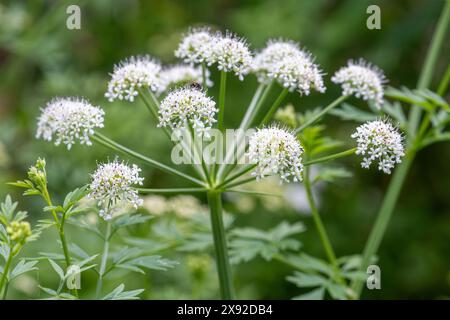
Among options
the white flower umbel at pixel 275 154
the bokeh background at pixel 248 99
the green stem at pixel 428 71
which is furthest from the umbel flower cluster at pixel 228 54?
the bokeh background at pixel 248 99

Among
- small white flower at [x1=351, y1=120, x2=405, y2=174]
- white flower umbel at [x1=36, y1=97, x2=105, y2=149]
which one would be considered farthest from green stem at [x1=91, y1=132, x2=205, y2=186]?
small white flower at [x1=351, y1=120, x2=405, y2=174]

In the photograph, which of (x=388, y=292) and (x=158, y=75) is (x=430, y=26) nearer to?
(x=388, y=292)

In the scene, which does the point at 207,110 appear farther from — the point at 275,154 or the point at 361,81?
the point at 361,81

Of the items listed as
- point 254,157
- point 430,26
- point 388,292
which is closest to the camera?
point 254,157

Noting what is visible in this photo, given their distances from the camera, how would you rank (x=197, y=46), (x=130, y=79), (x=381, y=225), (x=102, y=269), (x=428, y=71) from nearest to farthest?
(x=102, y=269) < (x=130, y=79) < (x=197, y=46) < (x=381, y=225) < (x=428, y=71)

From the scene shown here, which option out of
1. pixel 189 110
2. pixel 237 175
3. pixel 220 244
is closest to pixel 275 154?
pixel 237 175

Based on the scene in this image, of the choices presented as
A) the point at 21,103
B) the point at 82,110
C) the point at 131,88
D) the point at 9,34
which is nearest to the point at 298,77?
the point at 131,88
